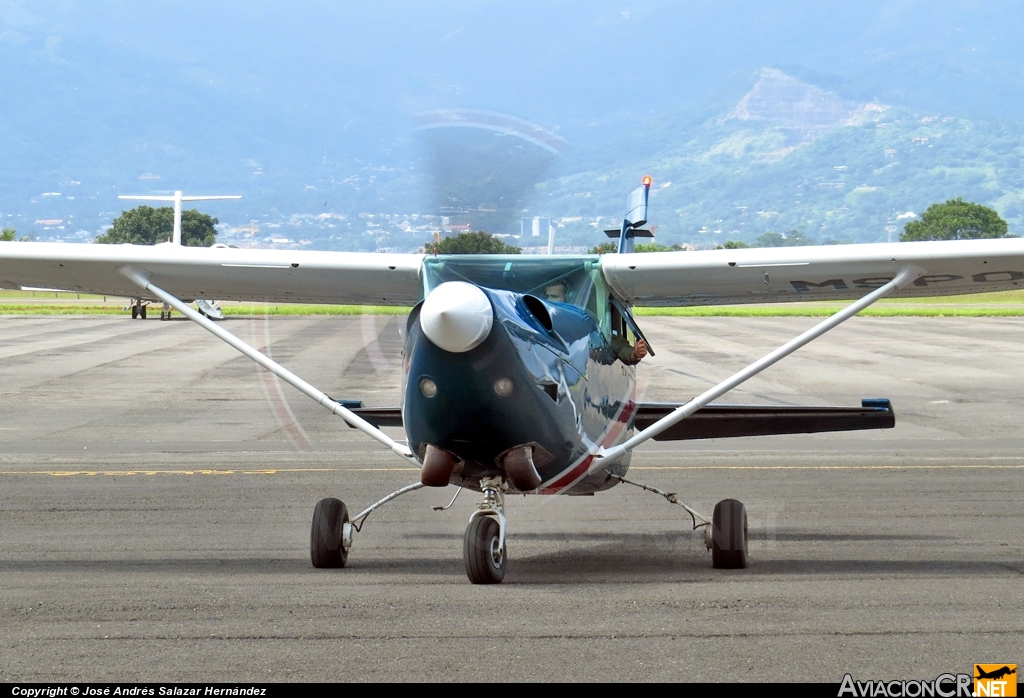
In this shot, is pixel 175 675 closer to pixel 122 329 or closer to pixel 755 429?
pixel 755 429

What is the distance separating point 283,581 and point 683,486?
5.98m

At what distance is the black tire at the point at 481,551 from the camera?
298 inches

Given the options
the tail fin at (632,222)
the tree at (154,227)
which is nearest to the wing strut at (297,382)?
the tail fin at (632,222)

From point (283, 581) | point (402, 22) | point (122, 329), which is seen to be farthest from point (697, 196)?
point (283, 581)

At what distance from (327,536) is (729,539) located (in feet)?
8.71

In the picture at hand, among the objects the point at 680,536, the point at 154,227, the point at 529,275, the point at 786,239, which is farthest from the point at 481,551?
the point at 154,227

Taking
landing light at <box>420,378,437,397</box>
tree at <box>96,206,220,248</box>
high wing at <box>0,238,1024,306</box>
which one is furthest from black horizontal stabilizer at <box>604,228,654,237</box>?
tree at <box>96,206,220,248</box>

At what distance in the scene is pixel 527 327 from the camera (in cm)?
713

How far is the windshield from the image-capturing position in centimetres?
841

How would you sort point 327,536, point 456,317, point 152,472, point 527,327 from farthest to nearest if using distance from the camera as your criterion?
point 152,472, point 327,536, point 527,327, point 456,317

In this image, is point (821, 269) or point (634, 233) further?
point (634, 233)

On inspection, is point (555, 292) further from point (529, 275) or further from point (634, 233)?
point (634, 233)

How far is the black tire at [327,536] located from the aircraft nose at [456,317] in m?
2.22

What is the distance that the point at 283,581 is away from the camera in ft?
26.1
